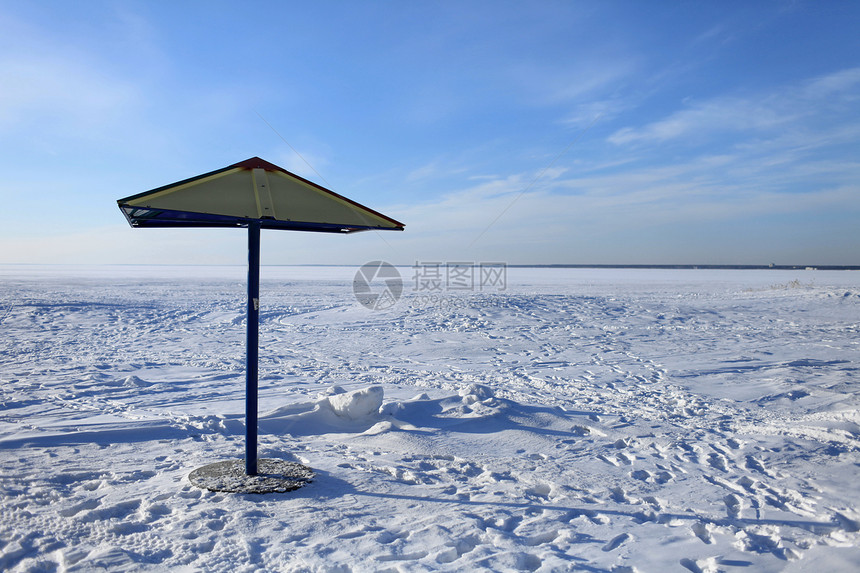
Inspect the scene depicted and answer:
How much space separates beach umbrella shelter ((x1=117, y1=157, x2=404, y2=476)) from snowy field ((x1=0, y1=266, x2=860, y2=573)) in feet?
3.52

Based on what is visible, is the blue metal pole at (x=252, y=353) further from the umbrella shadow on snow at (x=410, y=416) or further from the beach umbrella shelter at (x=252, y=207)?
the umbrella shadow on snow at (x=410, y=416)

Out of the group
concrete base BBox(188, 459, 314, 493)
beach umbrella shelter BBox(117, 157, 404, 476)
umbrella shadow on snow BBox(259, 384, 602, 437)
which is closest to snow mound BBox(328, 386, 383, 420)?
umbrella shadow on snow BBox(259, 384, 602, 437)

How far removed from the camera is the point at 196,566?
2.82 meters

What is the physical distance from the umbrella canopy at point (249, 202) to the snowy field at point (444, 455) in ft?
6.47

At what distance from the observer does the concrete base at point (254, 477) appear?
3.89 m

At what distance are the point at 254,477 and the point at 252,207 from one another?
6.70 feet

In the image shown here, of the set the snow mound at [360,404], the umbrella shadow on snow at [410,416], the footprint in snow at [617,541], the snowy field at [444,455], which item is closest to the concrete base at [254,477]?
the snowy field at [444,455]

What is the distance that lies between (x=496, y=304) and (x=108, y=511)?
46.5 ft

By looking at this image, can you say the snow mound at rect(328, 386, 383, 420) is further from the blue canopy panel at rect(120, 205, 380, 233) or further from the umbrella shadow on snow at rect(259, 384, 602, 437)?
the blue canopy panel at rect(120, 205, 380, 233)

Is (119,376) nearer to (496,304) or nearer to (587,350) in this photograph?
Result: (587,350)

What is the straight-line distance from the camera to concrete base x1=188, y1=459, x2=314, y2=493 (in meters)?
3.89

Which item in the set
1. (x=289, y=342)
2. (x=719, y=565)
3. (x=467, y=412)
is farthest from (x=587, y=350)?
(x=719, y=565)

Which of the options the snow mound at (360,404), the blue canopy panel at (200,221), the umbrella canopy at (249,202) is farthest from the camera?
the snow mound at (360,404)

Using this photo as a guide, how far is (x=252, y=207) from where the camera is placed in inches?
152
